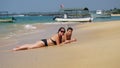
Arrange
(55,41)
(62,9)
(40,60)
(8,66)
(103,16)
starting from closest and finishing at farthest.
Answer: (8,66) < (40,60) < (55,41) < (62,9) < (103,16)

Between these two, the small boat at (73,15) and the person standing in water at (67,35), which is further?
the small boat at (73,15)

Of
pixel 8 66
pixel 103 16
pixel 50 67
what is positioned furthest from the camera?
pixel 103 16

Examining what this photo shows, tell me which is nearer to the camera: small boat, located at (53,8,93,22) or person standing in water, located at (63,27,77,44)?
person standing in water, located at (63,27,77,44)

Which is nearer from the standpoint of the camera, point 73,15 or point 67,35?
point 67,35

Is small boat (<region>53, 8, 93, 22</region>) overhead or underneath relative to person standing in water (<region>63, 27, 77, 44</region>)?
underneath

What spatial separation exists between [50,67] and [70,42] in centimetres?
463

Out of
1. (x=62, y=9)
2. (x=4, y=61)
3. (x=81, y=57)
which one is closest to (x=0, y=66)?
(x=4, y=61)

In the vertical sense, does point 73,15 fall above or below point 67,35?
below

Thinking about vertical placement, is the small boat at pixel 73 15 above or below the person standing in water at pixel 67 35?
below

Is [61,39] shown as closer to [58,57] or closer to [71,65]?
[58,57]

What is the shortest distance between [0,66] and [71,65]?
1548mm

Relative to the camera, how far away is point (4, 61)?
7258 mm

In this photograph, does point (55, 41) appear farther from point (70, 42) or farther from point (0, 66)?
point (0, 66)

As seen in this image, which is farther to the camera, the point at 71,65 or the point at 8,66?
the point at 8,66
